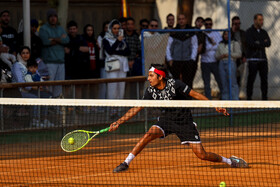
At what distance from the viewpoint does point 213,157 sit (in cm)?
1045

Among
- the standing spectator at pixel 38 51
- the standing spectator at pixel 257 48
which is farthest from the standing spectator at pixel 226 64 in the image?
the standing spectator at pixel 38 51

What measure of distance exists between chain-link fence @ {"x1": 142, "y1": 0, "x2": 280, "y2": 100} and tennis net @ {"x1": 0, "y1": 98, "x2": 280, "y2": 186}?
1.08 meters

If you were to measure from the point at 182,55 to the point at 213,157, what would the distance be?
646 centimetres

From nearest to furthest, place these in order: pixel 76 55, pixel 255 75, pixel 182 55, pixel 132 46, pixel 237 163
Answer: pixel 237 163 < pixel 76 55 < pixel 132 46 < pixel 182 55 < pixel 255 75

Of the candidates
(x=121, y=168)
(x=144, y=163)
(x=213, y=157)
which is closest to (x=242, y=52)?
(x=144, y=163)

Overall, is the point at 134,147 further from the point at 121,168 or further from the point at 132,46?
the point at 132,46

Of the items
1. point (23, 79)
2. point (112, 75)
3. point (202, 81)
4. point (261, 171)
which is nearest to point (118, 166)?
point (261, 171)

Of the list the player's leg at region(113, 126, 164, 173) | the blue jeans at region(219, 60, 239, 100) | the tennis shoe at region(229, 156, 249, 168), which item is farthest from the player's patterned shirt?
the blue jeans at region(219, 60, 239, 100)

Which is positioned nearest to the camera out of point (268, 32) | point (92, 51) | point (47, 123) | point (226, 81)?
point (47, 123)

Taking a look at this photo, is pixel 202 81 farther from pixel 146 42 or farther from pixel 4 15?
pixel 4 15

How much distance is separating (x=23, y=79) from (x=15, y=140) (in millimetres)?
1212

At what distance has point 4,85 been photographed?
42.1ft

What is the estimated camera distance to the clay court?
9922mm

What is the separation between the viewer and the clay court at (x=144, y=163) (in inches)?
391
